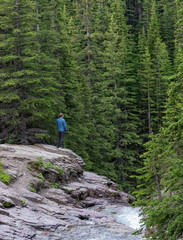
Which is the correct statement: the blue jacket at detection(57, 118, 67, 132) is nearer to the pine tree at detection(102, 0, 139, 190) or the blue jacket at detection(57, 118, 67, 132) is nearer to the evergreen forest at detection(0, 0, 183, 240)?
the evergreen forest at detection(0, 0, 183, 240)

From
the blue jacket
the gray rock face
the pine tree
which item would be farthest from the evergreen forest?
the gray rock face

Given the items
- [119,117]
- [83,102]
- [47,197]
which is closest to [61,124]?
[47,197]

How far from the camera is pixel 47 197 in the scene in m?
12.1

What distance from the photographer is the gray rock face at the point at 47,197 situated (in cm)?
839

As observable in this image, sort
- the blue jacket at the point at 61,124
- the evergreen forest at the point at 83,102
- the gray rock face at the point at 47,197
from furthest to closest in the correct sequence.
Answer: the blue jacket at the point at 61,124 → the gray rock face at the point at 47,197 → the evergreen forest at the point at 83,102

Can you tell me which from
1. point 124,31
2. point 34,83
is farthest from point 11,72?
point 124,31

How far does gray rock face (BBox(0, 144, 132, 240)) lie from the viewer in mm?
8390

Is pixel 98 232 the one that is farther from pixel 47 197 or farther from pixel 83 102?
pixel 83 102

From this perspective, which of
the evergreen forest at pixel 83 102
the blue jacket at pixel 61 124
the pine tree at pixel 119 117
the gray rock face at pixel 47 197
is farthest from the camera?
the pine tree at pixel 119 117

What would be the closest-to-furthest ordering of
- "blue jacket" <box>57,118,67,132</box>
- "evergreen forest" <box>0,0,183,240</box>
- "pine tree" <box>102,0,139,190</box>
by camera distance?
"evergreen forest" <box>0,0,183,240</box>
"blue jacket" <box>57,118,67,132</box>
"pine tree" <box>102,0,139,190</box>

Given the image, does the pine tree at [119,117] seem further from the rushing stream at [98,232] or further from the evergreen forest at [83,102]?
the rushing stream at [98,232]

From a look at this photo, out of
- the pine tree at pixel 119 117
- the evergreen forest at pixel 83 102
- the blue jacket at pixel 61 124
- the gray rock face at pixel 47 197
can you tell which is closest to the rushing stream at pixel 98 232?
the gray rock face at pixel 47 197

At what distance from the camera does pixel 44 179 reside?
13289 millimetres

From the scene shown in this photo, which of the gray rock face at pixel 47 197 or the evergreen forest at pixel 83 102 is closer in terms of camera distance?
the evergreen forest at pixel 83 102
